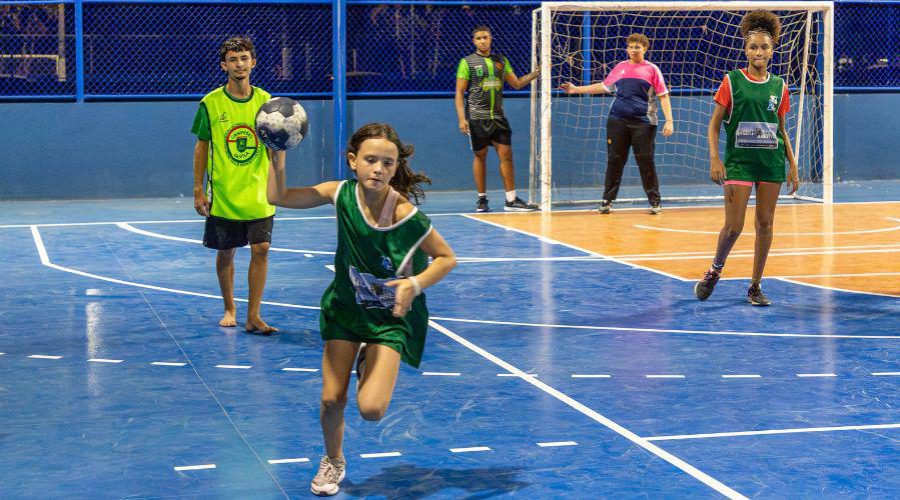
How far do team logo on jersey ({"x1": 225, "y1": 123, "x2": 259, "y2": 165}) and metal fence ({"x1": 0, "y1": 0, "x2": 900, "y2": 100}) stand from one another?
993cm

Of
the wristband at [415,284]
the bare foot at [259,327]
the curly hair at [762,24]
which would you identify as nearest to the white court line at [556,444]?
the wristband at [415,284]

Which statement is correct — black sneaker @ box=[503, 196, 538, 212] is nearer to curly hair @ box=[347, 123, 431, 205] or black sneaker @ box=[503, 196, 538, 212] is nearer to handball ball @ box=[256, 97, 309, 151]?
curly hair @ box=[347, 123, 431, 205]

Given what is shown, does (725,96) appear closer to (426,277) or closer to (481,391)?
(481,391)

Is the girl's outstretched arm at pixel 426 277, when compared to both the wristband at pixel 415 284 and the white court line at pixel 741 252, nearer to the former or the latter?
the wristband at pixel 415 284

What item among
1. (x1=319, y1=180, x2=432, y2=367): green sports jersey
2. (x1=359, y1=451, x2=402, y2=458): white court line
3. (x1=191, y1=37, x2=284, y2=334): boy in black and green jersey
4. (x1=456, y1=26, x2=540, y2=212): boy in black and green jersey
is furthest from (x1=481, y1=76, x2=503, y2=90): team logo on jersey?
(x1=319, y1=180, x2=432, y2=367): green sports jersey

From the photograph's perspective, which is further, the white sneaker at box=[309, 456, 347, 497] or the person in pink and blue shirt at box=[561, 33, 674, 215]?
the person in pink and blue shirt at box=[561, 33, 674, 215]

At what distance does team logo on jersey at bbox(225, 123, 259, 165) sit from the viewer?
9094mm

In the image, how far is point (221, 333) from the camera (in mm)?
9164

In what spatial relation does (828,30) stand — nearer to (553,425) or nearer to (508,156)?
(508,156)

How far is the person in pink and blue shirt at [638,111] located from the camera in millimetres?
16078

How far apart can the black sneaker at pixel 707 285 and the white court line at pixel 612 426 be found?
236cm

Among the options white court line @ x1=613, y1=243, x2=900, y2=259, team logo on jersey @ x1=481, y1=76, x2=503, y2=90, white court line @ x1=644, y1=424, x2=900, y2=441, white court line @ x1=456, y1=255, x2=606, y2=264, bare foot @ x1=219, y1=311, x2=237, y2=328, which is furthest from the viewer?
team logo on jersey @ x1=481, y1=76, x2=503, y2=90

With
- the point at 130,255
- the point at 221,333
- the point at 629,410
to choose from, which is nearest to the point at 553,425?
the point at 629,410

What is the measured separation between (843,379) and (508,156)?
9358 millimetres
